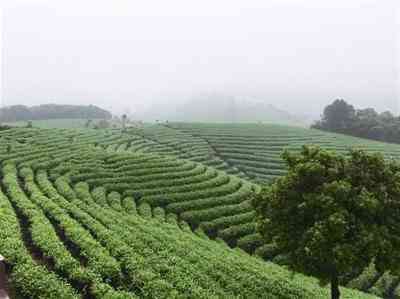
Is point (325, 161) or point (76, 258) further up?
point (325, 161)

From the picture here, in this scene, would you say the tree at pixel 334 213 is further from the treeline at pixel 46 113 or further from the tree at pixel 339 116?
the treeline at pixel 46 113

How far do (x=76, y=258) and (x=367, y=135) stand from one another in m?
69.9

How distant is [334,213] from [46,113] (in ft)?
414

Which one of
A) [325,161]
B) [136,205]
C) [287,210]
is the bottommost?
[136,205]

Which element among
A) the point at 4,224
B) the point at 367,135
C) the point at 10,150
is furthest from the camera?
A: the point at 367,135

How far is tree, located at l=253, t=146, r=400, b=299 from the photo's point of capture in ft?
45.5

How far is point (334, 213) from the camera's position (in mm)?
14102

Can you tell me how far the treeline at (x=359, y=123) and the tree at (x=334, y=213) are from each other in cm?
6434

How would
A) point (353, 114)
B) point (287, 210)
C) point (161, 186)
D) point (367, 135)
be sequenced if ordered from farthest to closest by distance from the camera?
1. point (353, 114)
2. point (367, 135)
3. point (161, 186)
4. point (287, 210)

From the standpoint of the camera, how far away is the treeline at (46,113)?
127m

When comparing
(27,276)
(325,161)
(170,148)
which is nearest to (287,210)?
(325,161)

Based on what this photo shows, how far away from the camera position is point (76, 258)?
51.3ft

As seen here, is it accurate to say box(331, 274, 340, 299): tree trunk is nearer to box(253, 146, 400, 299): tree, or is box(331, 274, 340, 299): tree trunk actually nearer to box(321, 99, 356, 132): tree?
box(253, 146, 400, 299): tree

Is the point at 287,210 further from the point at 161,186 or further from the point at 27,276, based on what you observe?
the point at 161,186
